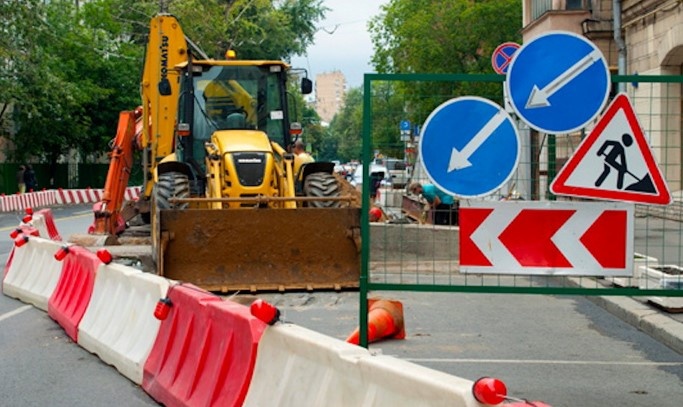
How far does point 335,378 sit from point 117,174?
14949 mm

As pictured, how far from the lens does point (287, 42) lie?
65250 millimetres

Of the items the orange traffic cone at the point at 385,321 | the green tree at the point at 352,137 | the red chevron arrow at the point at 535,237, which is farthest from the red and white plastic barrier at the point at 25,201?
the red chevron arrow at the point at 535,237

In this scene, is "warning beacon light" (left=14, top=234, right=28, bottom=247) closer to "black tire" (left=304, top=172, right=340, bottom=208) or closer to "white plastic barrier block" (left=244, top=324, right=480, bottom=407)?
"black tire" (left=304, top=172, right=340, bottom=208)

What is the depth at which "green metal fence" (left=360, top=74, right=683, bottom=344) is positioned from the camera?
23.3 ft

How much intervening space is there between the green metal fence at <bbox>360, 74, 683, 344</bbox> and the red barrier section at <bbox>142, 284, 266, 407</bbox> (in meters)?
1.01

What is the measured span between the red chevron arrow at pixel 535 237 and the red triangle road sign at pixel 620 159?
294 millimetres

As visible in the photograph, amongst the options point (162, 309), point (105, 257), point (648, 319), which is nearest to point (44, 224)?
point (105, 257)

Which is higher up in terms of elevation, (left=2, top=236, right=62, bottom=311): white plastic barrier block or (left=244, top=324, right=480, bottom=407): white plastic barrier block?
(left=244, top=324, right=480, bottom=407): white plastic barrier block

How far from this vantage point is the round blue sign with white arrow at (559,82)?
23.0ft

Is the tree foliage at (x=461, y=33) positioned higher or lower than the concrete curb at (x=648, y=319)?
higher

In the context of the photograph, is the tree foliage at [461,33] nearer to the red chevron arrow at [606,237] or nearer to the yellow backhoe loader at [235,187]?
the yellow backhoe loader at [235,187]

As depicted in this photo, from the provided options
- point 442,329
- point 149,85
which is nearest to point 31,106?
point 149,85

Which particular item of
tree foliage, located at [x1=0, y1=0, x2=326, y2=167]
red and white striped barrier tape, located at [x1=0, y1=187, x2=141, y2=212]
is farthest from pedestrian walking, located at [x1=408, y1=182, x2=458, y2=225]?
tree foliage, located at [x1=0, y1=0, x2=326, y2=167]

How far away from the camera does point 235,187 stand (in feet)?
46.8
